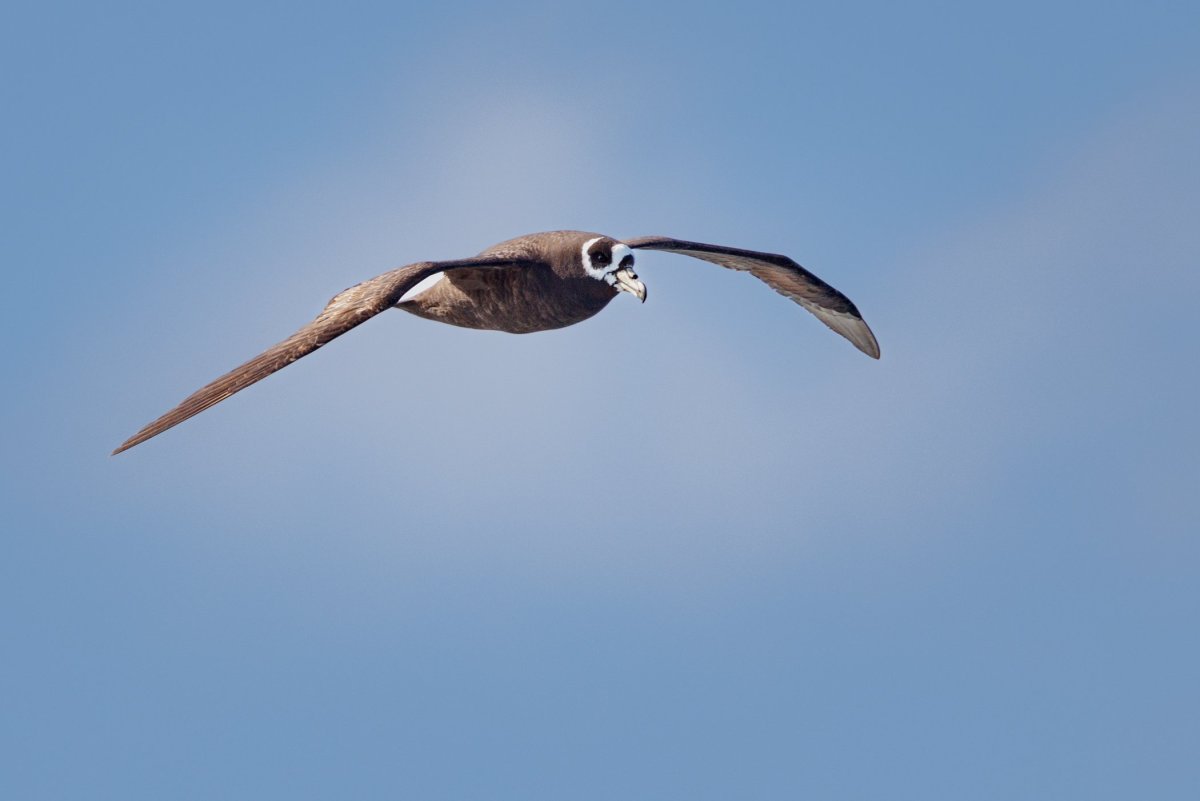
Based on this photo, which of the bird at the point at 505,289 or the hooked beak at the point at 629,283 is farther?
the hooked beak at the point at 629,283

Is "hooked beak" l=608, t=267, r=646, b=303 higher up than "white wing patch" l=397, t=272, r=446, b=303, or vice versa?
"white wing patch" l=397, t=272, r=446, b=303

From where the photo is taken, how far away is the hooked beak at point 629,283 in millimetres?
17734

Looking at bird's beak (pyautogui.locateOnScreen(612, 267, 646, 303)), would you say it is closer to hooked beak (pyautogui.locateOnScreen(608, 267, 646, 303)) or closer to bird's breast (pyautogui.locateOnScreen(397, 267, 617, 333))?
hooked beak (pyautogui.locateOnScreen(608, 267, 646, 303))

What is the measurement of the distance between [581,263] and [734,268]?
Result: 4.81 metres

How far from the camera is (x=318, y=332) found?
15.9 m

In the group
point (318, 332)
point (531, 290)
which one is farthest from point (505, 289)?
point (318, 332)

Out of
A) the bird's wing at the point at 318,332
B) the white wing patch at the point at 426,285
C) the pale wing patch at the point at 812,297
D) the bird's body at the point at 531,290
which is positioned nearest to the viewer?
the bird's wing at the point at 318,332

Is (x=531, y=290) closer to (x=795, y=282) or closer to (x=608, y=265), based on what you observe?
(x=608, y=265)

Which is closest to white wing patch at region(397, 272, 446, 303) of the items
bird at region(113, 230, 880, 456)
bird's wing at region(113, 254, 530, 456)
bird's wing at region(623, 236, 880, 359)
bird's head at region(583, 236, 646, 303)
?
bird at region(113, 230, 880, 456)

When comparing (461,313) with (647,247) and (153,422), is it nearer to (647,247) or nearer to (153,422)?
(647,247)

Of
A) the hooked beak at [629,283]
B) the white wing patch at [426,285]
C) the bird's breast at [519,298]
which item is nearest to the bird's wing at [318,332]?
the bird's breast at [519,298]

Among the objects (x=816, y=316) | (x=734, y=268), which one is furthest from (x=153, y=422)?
(x=816, y=316)

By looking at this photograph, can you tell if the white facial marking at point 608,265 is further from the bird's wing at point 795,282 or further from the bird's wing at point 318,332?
the bird's wing at point 795,282

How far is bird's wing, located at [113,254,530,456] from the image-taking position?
1504 cm
